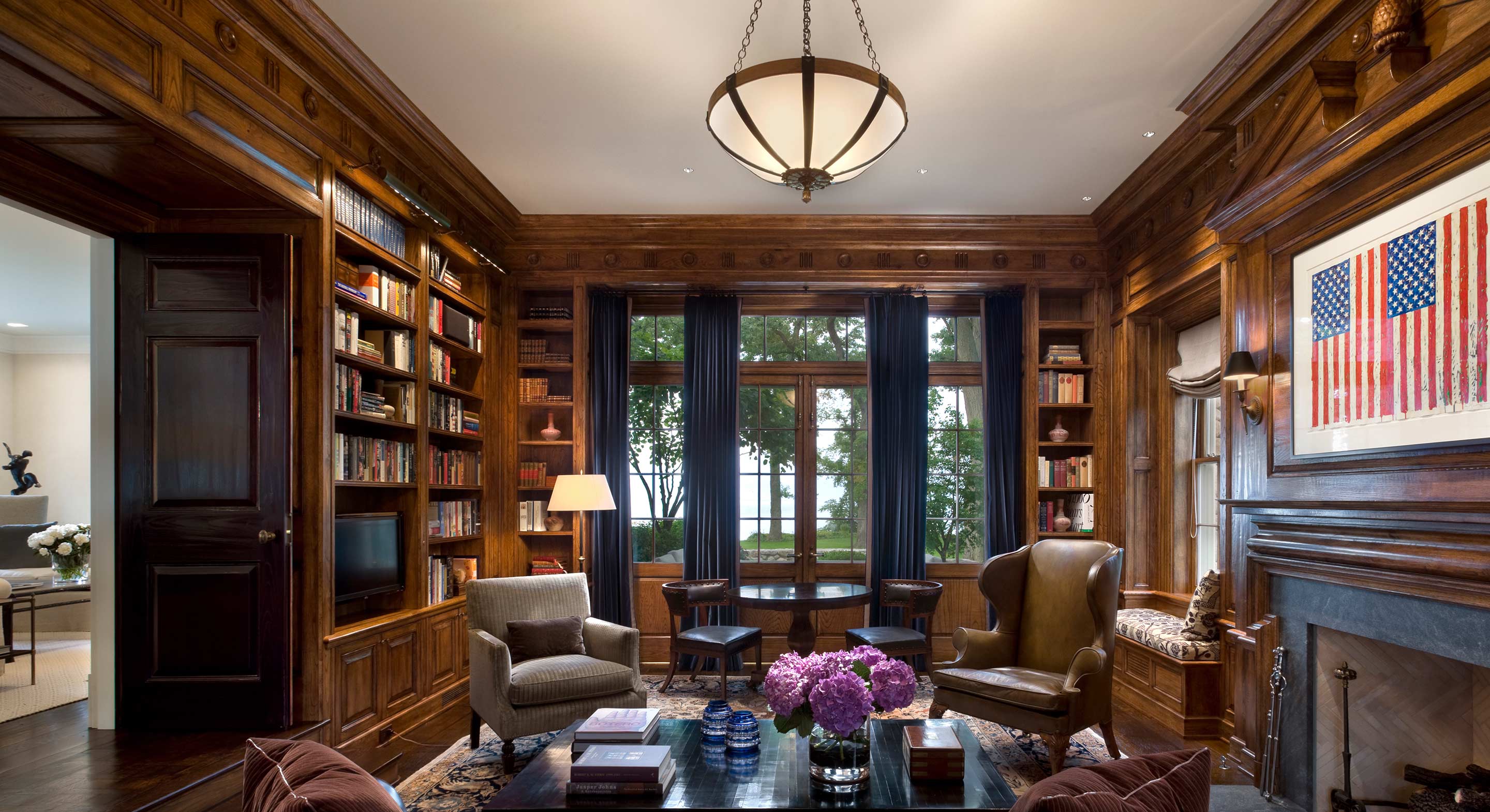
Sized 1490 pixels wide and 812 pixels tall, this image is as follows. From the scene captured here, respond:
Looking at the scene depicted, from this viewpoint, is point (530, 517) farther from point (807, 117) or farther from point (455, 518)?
point (807, 117)

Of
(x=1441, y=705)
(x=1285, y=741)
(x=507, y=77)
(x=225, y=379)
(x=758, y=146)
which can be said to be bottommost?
(x=1285, y=741)

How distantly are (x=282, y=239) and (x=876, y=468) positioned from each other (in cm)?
423

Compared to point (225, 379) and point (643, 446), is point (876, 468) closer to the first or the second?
point (643, 446)

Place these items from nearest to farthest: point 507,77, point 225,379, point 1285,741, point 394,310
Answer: point 1285,741, point 225,379, point 507,77, point 394,310

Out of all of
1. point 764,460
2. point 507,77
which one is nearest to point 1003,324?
point 764,460

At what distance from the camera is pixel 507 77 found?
4.15 metres

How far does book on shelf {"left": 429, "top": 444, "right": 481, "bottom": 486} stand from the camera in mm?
5534

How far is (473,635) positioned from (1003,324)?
4.37 m

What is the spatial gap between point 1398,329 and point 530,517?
5375 mm

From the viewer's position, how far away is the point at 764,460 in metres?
6.85

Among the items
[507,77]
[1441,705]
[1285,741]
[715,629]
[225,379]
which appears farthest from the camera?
[715,629]

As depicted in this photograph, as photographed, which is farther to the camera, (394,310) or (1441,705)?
(394,310)

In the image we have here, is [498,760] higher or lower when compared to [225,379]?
lower

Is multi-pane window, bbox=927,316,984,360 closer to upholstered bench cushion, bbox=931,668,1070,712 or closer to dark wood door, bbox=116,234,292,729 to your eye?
upholstered bench cushion, bbox=931,668,1070,712
